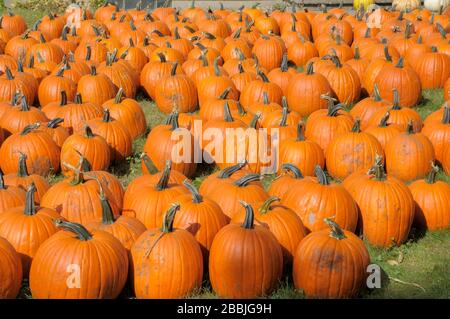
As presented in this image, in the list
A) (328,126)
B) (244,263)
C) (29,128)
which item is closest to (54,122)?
(29,128)

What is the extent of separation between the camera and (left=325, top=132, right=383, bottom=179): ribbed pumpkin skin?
6.72m

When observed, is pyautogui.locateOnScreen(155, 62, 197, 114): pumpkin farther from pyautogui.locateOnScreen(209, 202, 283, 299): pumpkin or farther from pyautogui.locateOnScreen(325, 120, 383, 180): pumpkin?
pyautogui.locateOnScreen(209, 202, 283, 299): pumpkin

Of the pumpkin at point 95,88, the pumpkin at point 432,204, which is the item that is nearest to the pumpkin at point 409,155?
the pumpkin at point 432,204

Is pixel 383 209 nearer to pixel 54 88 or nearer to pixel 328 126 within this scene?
pixel 328 126

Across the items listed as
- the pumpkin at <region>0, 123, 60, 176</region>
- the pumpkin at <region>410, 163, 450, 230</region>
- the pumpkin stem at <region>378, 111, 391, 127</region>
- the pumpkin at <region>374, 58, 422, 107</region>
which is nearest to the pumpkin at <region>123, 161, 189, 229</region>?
the pumpkin at <region>0, 123, 60, 176</region>

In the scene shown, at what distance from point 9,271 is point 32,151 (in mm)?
2441

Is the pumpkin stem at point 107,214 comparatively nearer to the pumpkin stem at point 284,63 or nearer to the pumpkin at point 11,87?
the pumpkin at point 11,87

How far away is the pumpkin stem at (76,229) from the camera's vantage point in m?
4.54

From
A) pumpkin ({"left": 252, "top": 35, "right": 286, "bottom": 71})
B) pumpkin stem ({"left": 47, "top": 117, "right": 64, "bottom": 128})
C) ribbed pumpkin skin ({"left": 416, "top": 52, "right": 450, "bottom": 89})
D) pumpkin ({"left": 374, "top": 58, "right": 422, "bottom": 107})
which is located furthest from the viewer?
pumpkin ({"left": 252, "top": 35, "right": 286, "bottom": 71})

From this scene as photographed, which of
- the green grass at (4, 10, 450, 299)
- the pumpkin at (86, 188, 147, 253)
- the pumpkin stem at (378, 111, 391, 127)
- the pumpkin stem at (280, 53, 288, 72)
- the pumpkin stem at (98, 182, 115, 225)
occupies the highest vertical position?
the pumpkin stem at (280, 53, 288, 72)

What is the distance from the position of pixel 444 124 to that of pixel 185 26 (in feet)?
19.8

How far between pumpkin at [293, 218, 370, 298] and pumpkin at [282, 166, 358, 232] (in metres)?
0.58

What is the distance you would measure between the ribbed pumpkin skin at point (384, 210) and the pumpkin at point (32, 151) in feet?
10.4
